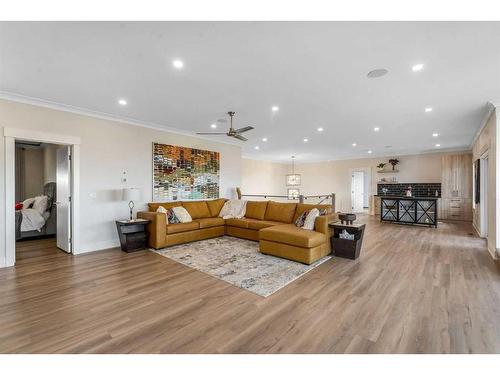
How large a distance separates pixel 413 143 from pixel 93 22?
8757mm

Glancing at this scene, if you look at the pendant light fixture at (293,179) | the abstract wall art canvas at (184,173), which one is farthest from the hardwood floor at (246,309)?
the pendant light fixture at (293,179)

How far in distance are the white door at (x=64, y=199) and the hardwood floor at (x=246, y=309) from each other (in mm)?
636

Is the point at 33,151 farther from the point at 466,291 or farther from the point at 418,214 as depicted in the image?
the point at 418,214

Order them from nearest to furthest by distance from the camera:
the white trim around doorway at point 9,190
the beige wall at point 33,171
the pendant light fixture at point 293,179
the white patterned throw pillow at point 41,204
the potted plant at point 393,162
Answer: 1. the white trim around doorway at point 9,190
2. the white patterned throw pillow at point 41,204
3. the beige wall at point 33,171
4. the potted plant at point 393,162
5. the pendant light fixture at point 293,179

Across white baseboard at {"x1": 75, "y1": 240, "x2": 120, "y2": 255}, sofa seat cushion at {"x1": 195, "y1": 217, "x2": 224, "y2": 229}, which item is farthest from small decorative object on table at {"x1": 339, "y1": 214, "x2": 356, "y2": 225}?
white baseboard at {"x1": 75, "y1": 240, "x2": 120, "y2": 255}

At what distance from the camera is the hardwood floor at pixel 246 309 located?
1877mm

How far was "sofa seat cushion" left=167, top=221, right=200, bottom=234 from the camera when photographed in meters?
4.81

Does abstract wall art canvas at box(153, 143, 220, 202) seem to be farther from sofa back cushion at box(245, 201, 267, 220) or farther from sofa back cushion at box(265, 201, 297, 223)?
sofa back cushion at box(265, 201, 297, 223)

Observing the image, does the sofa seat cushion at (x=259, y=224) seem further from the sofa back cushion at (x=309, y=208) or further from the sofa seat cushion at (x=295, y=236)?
the sofa seat cushion at (x=295, y=236)

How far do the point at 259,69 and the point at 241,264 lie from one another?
281cm

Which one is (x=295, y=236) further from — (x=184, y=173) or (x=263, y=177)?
(x=263, y=177)

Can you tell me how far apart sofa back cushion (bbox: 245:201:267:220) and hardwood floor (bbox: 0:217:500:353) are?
7.38 ft

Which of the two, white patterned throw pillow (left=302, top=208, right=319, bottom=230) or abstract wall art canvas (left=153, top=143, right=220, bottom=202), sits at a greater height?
abstract wall art canvas (left=153, top=143, right=220, bottom=202)

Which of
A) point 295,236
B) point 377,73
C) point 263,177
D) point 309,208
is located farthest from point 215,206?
point 263,177
